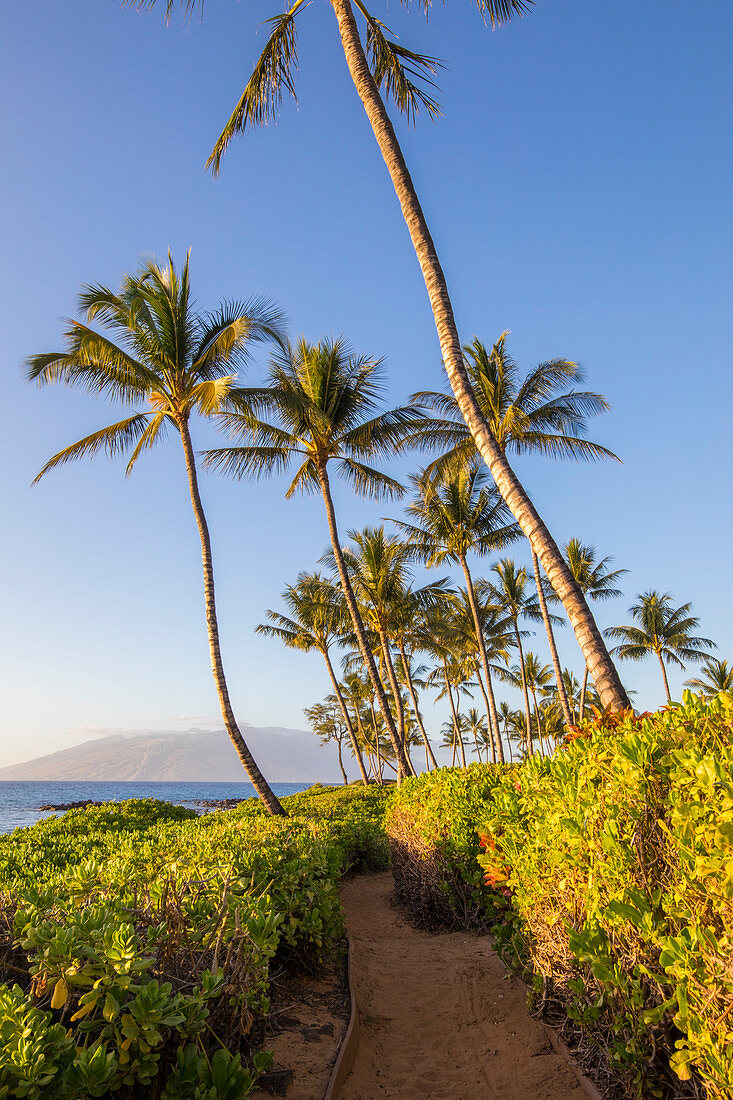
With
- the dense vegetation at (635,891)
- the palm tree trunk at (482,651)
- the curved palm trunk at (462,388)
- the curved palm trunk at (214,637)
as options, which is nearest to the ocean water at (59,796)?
the curved palm trunk at (214,637)

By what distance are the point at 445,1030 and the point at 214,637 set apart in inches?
355

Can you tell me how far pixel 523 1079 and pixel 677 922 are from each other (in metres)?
1.83

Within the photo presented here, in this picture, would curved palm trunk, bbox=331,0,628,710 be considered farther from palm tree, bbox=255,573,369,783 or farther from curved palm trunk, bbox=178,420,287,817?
palm tree, bbox=255,573,369,783

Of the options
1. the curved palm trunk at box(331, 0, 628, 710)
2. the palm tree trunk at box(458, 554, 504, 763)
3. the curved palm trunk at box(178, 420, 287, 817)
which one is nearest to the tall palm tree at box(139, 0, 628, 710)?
the curved palm trunk at box(331, 0, 628, 710)

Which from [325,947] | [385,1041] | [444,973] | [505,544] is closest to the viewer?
[385,1041]

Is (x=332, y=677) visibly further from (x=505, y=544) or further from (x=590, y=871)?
(x=590, y=871)

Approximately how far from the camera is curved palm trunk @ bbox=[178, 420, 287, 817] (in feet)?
39.1

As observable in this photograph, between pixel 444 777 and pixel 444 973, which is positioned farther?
pixel 444 777

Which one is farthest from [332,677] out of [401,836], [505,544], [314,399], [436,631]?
[401,836]

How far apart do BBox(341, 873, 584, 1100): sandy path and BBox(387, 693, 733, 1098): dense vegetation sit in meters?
0.33

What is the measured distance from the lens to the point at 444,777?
23.1 ft

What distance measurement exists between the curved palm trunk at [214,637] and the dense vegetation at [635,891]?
8.84 metres

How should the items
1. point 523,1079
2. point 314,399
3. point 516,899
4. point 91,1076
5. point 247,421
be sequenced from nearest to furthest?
point 91,1076 → point 523,1079 → point 516,899 → point 247,421 → point 314,399

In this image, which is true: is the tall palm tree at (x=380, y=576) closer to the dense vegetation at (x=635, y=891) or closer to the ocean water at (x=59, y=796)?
the ocean water at (x=59, y=796)
